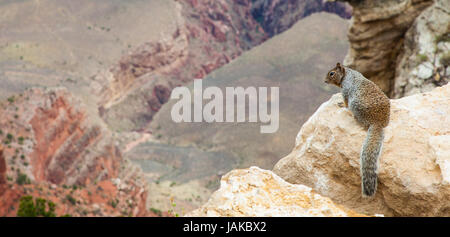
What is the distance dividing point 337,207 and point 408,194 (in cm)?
109

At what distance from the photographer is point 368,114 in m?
5.92

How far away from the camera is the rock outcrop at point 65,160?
21.0 meters

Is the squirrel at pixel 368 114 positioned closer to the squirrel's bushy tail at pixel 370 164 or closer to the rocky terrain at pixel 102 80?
the squirrel's bushy tail at pixel 370 164

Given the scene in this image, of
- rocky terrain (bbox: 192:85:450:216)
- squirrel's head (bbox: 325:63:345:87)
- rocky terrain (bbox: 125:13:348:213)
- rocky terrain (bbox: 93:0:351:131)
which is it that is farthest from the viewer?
rocky terrain (bbox: 93:0:351:131)

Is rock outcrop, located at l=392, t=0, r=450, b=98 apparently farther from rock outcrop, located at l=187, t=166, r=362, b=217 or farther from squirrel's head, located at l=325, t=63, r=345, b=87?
rock outcrop, located at l=187, t=166, r=362, b=217


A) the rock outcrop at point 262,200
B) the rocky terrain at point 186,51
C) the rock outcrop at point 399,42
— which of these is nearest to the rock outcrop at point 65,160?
the rock outcrop at point 399,42

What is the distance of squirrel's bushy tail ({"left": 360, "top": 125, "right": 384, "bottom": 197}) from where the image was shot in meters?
5.40

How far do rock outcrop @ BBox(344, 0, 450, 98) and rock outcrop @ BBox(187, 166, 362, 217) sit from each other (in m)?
13.5

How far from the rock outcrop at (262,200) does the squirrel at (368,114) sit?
75 centimetres

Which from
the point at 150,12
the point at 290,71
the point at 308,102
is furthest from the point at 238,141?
the point at 150,12

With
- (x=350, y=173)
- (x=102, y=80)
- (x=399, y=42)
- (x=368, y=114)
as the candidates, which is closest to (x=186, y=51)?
Result: (x=102, y=80)

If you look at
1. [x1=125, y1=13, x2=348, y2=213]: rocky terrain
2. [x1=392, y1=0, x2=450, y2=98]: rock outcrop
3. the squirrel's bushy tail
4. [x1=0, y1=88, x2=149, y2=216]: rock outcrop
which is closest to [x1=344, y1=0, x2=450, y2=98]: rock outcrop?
[x1=392, y1=0, x2=450, y2=98]: rock outcrop
